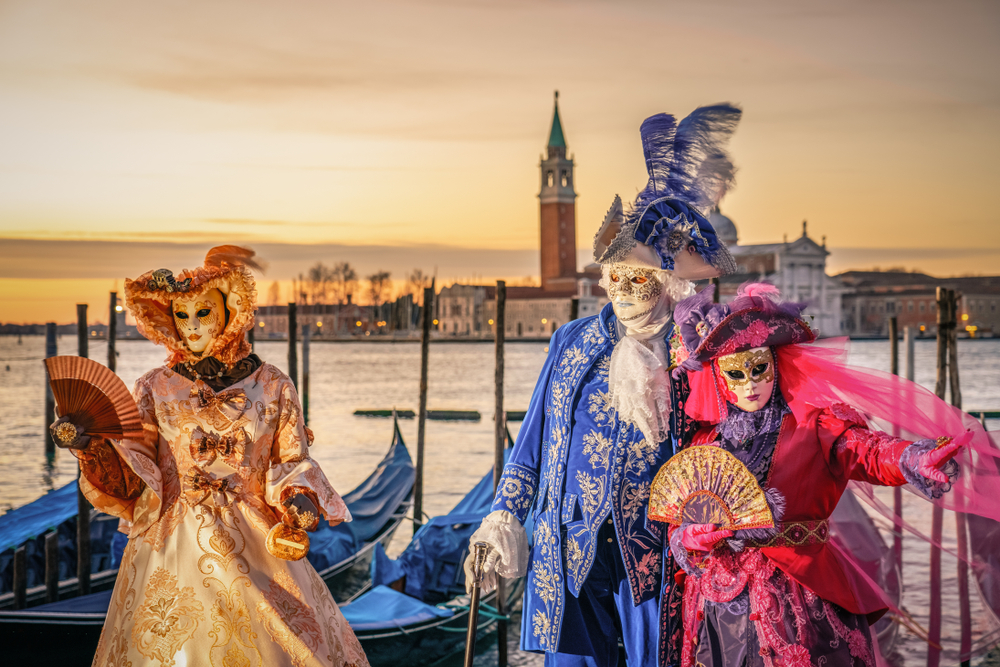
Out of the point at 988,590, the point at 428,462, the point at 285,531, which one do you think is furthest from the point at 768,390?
the point at 428,462

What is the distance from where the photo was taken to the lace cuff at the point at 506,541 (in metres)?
2.54

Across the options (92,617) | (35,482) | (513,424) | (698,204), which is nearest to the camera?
(698,204)

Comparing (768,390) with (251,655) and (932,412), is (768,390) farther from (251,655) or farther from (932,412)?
(251,655)

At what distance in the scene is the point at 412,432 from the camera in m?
18.9

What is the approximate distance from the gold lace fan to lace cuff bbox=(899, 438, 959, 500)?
0.34 metres

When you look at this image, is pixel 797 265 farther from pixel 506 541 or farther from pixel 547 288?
pixel 506 541

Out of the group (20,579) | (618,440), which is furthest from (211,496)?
(20,579)

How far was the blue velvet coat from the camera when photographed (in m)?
2.48

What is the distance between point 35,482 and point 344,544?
9.99 m

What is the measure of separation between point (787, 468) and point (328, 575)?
4.55 m

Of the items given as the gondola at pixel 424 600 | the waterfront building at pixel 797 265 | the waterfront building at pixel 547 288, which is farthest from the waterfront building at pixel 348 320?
the gondola at pixel 424 600

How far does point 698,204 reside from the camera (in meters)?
2.63

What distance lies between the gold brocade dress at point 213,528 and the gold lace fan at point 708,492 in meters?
0.92

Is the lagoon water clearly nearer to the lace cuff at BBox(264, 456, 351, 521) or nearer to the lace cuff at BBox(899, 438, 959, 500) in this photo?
the lace cuff at BBox(899, 438, 959, 500)
